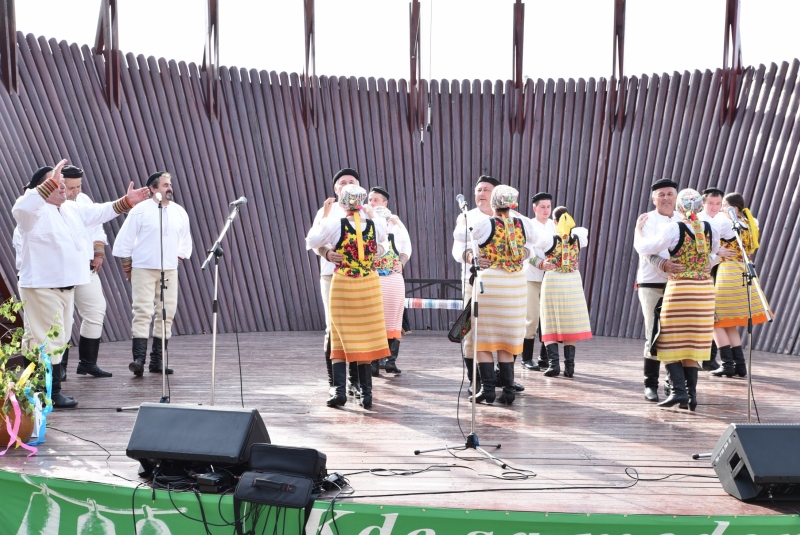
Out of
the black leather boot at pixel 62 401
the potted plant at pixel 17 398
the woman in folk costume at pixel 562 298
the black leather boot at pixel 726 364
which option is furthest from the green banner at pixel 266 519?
the black leather boot at pixel 726 364

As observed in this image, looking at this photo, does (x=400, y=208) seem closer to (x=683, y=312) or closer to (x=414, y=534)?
(x=683, y=312)

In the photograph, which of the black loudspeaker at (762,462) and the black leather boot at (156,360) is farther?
the black leather boot at (156,360)

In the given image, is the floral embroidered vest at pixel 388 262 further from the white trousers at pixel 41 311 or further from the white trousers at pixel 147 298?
the white trousers at pixel 41 311

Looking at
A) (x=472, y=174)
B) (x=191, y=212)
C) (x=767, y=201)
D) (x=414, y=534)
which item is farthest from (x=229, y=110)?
(x=414, y=534)

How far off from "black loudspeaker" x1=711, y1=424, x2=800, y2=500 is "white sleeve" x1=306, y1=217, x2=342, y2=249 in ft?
8.74

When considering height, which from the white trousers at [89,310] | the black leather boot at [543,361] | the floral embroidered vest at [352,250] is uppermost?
the floral embroidered vest at [352,250]

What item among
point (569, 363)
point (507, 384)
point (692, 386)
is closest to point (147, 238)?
point (507, 384)

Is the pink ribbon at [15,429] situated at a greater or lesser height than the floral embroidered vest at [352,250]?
lesser

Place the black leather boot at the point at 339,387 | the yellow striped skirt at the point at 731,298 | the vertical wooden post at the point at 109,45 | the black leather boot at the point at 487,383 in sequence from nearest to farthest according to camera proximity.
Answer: the black leather boot at the point at 339,387 < the black leather boot at the point at 487,383 < the yellow striped skirt at the point at 731,298 < the vertical wooden post at the point at 109,45

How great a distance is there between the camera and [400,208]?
33.8 ft

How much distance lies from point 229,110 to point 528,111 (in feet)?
12.4

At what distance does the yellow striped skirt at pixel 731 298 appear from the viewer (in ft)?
22.0

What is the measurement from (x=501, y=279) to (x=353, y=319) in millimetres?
1020

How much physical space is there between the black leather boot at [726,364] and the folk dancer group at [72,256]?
15.3 ft
